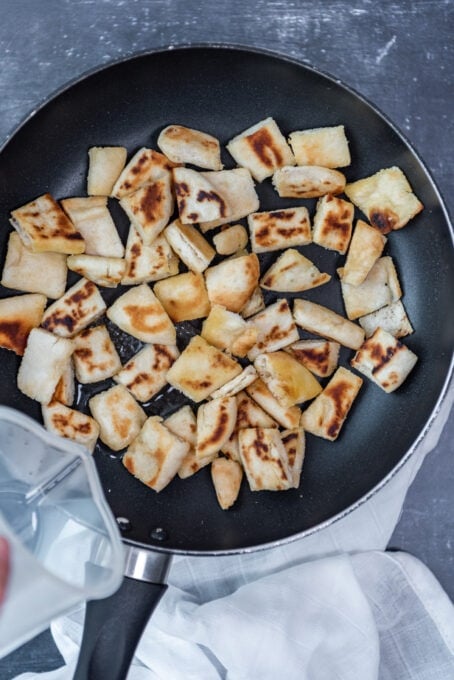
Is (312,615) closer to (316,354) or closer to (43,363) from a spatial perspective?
(316,354)

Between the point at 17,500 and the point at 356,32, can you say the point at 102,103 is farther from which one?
the point at 17,500

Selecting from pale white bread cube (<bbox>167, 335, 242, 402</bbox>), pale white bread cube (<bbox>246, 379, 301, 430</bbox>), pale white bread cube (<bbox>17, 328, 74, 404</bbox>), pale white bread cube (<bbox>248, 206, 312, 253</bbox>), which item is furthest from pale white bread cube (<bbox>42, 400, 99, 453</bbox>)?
pale white bread cube (<bbox>248, 206, 312, 253</bbox>)

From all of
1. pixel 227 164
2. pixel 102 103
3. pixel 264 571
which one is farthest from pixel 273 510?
pixel 102 103

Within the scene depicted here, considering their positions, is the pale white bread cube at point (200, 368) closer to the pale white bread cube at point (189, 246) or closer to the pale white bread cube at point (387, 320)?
the pale white bread cube at point (189, 246)

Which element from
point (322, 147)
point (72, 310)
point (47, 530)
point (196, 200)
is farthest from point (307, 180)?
point (47, 530)

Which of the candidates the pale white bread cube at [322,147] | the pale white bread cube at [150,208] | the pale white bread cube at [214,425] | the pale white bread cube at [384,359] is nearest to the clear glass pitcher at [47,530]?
the pale white bread cube at [214,425]
